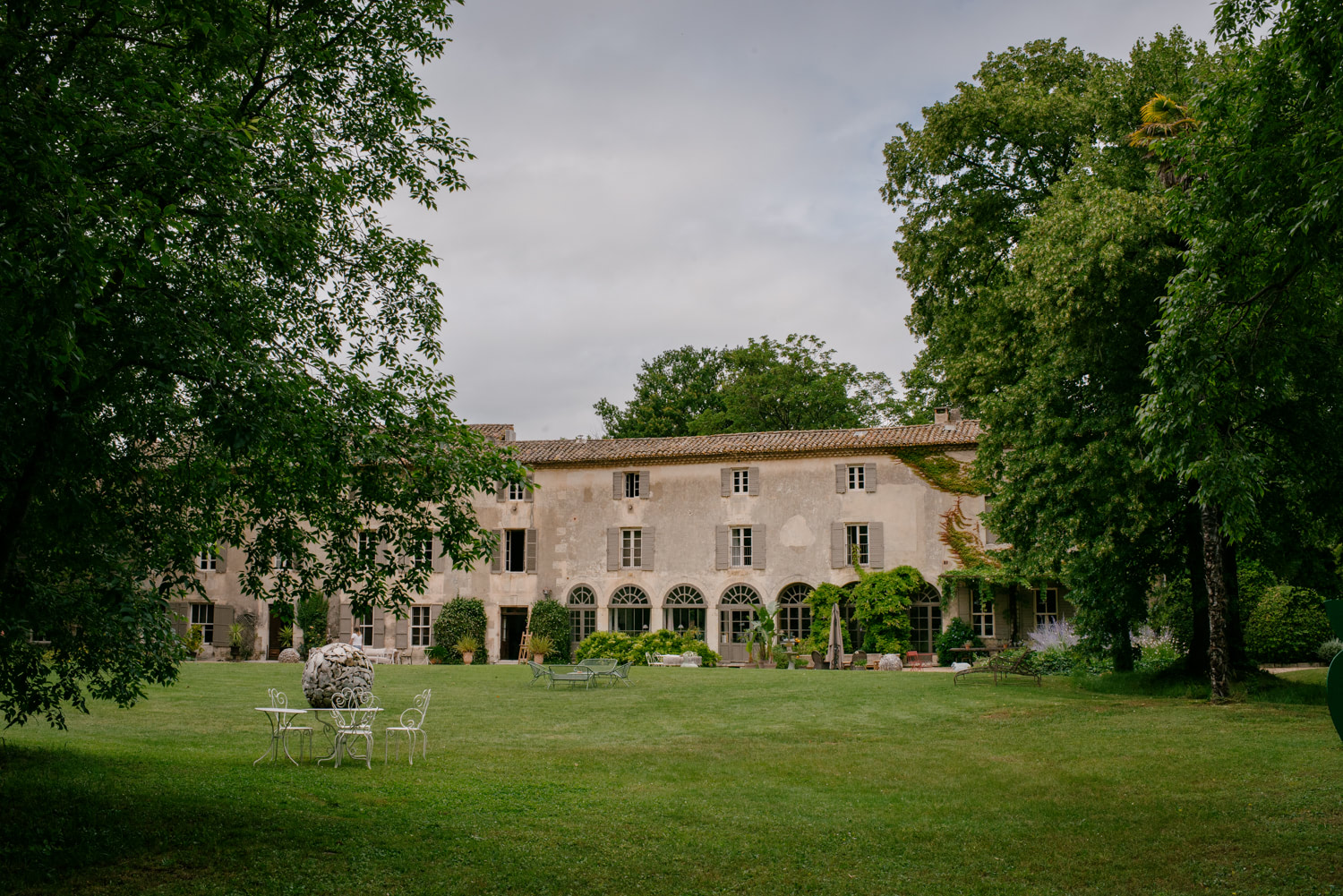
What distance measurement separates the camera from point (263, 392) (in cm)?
528

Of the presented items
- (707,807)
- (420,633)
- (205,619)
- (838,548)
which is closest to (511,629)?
(420,633)

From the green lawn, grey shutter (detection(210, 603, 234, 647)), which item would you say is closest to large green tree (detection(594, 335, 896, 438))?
grey shutter (detection(210, 603, 234, 647))

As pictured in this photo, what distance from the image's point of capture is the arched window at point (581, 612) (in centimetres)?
3025

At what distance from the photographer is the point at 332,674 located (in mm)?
13344

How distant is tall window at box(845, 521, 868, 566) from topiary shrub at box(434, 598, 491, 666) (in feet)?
36.3

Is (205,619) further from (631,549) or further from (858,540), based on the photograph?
(858,540)

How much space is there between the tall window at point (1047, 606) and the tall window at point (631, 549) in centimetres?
1119

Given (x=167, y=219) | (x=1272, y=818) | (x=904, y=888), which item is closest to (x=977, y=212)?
(x=1272, y=818)

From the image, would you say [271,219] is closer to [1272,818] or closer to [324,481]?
[324,481]

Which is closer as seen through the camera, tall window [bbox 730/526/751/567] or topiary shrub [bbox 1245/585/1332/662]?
topiary shrub [bbox 1245/585/1332/662]

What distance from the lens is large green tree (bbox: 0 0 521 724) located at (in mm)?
4844

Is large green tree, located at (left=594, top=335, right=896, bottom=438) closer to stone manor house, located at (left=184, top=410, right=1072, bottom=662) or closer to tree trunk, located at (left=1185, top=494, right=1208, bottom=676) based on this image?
stone manor house, located at (left=184, top=410, right=1072, bottom=662)

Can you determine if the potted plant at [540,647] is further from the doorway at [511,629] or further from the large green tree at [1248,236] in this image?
the large green tree at [1248,236]

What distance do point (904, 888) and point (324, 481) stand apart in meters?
4.35
